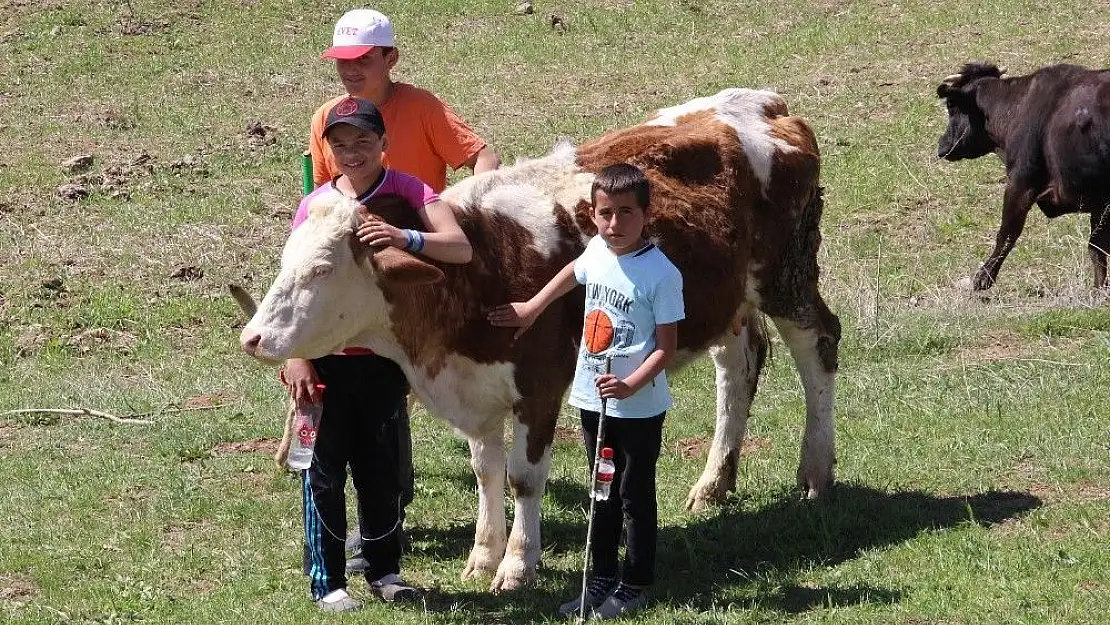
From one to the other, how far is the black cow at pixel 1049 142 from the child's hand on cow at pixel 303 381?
30.4 feet

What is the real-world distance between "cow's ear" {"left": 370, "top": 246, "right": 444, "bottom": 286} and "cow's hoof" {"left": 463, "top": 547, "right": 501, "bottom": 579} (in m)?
1.43

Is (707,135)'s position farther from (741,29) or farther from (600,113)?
(741,29)

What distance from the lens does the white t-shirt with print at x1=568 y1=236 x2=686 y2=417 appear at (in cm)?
600

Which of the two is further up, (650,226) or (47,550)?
(650,226)

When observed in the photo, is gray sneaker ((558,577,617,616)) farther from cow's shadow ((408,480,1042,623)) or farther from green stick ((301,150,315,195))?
green stick ((301,150,315,195))

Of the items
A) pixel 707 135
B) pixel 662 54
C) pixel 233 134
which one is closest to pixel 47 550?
pixel 707 135

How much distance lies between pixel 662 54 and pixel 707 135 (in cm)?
1378

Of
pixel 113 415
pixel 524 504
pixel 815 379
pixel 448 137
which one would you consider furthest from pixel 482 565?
pixel 113 415

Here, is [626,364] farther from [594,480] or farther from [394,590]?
[394,590]

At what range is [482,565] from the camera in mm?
7000

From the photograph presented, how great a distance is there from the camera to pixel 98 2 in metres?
22.2

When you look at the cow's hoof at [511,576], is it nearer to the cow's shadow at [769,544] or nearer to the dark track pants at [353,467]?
the cow's shadow at [769,544]

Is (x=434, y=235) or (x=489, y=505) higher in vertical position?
(x=434, y=235)

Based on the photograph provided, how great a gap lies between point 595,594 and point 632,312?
1151 mm
